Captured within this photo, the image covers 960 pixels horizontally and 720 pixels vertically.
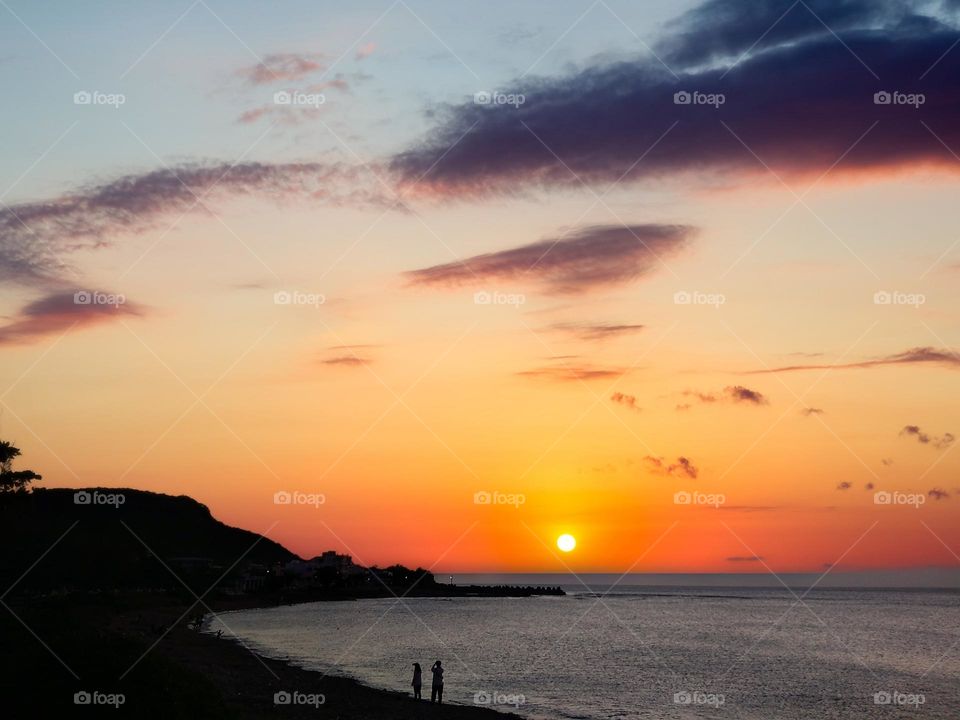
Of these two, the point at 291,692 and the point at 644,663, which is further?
the point at 644,663

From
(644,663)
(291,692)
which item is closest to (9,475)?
(291,692)

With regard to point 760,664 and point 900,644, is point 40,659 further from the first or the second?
point 900,644

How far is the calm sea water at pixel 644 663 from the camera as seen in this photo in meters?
59.5

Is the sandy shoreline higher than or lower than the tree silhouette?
lower

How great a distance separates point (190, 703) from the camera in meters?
32.0

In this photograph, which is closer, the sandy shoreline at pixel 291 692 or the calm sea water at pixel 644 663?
the sandy shoreline at pixel 291 692

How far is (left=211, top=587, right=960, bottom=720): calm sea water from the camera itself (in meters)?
59.5

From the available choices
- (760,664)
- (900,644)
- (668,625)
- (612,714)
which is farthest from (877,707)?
(668,625)

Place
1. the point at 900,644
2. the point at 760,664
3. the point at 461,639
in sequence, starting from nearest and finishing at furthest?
the point at 760,664
the point at 461,639
the point at 900,644

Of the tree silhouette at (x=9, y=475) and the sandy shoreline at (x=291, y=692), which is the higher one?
the tree silhouette at (x=9, y=475)

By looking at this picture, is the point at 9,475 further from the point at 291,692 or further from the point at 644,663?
the point at 644,663

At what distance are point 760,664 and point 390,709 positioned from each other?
57.7 metres

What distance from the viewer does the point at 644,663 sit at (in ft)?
287

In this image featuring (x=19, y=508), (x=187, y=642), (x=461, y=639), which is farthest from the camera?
(x=461, y=639)
